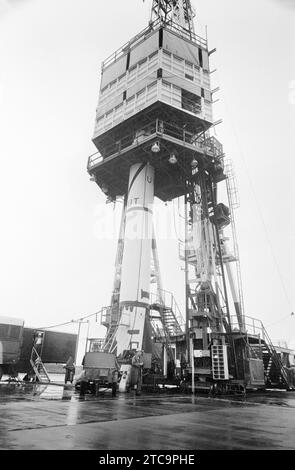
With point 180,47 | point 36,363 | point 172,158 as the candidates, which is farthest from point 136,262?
point 180,47

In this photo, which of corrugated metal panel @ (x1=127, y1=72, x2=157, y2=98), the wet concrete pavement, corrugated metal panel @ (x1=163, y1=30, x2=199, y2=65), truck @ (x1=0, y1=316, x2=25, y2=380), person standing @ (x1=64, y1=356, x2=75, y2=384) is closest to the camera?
the wet concrete pavement

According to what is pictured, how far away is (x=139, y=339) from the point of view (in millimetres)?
23219

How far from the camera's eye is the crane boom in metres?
37.6

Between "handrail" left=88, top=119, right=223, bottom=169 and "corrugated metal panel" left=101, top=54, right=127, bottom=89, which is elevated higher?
"corrugated metal panel" left=101, top=54, right=127, bottom=89

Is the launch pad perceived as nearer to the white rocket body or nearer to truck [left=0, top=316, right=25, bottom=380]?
the white rocket body

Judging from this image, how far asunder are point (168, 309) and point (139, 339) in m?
6.40

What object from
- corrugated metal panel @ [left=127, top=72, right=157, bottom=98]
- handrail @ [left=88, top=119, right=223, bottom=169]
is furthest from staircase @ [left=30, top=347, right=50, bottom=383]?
corrugated metal panel @ [left=127, top=72, right=157, bottom=98]

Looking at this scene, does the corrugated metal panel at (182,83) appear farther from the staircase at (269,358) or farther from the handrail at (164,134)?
the staircase at (269,358)

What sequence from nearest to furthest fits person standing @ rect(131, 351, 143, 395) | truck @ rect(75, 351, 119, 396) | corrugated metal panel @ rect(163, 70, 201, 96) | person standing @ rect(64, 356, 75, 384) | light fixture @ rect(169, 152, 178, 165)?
1. truck @ rect(75, 351, 119, 396)
2. person standing @ rect(131, 351, 143, 395)
3. person standing @ rect(64, 356, 75, 384)
4. light fixture @ rect(169, 152, 178, 165)
5. corrugated metal panel @ rect(163, 70, 201, 96)

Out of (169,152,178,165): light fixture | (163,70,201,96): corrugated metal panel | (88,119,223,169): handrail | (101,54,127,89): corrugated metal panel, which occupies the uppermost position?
(101,54,127,89): corrugated metal panel

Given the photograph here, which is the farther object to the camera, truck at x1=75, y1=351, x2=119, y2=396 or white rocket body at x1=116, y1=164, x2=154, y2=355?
white rocket body at x1=116, y1=164, x2=154, y2=355

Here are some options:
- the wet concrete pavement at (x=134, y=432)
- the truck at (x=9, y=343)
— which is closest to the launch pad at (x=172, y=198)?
the truck at (x=9, y=343)

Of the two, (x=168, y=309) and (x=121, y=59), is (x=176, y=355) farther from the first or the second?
(x=121, y=59)
